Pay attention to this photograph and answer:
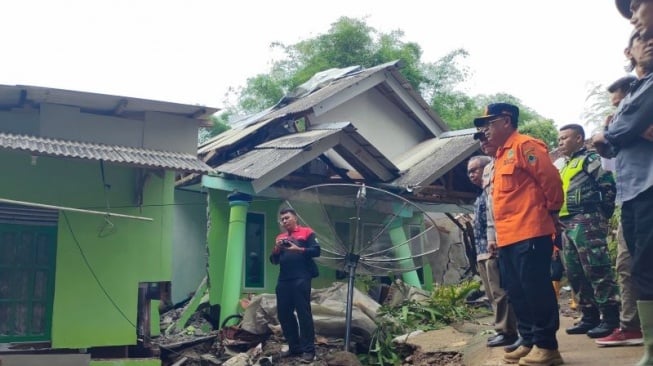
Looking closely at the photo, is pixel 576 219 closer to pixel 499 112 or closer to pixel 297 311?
pixel 499 112

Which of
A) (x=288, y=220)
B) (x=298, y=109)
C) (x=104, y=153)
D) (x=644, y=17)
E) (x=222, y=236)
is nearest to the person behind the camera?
(x=644, y=17)

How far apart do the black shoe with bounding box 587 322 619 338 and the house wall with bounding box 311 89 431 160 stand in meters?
8.13

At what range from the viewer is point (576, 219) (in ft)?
16.5

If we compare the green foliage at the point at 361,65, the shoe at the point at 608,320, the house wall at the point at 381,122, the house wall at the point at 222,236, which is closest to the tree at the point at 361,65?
the green foliage at the point at 361,65

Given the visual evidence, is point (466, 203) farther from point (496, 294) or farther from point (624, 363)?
point (624, 363)

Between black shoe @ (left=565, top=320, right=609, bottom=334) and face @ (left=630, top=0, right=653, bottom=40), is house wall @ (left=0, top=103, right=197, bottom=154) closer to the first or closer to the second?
black shoe @ (left=565, top=320, right=609, bottom=334)

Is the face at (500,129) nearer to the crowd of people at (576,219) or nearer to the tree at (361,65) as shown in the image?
the crowd of people at (576,219)

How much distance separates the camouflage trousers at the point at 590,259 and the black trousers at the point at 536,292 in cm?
94

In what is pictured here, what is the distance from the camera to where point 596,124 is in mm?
17266

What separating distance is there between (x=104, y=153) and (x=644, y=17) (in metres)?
6.23

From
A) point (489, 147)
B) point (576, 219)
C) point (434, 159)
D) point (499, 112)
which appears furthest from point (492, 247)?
point (434, 159)

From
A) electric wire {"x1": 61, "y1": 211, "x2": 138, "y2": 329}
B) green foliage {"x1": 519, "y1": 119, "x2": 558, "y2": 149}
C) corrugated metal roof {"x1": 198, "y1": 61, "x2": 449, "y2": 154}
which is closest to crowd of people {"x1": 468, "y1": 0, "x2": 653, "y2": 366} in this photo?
electric wire {"x1": 61, "y1": 211, "x2": 138, "y2": 329}

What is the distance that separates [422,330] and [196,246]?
6.18 m

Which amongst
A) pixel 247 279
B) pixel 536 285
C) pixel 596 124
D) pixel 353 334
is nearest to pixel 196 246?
pixel 247 279
